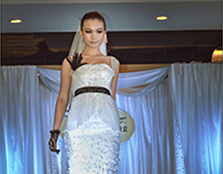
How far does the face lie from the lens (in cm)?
347

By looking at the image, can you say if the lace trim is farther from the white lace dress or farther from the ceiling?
the ceiling

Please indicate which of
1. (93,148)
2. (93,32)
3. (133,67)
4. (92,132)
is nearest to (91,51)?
(93,32)

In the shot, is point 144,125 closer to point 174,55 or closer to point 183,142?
point 183,142

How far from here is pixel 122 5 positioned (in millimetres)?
5906

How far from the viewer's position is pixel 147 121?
6121mm

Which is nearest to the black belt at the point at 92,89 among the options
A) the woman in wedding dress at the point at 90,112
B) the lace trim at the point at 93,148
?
the woman in wedding dress at the point at 90,112

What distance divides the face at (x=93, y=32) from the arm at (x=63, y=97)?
25 cm

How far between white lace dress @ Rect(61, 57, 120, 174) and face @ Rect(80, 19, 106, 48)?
0.33 m

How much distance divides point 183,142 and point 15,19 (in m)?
2.77

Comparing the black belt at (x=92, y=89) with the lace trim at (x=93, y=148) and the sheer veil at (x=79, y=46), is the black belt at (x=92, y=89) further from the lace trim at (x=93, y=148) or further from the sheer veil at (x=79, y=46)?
the sheer veil at (x=79, y=46)

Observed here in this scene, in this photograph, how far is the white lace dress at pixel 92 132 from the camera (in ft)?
10.1

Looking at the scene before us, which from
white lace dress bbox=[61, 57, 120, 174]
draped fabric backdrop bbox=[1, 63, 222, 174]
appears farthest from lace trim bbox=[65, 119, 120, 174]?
draped fabric backdrop bbox=[1, 63, 222, 174]

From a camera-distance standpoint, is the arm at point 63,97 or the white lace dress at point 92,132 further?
the arm at point 63,97

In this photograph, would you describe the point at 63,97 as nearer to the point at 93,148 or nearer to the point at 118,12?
the point at 93,148
